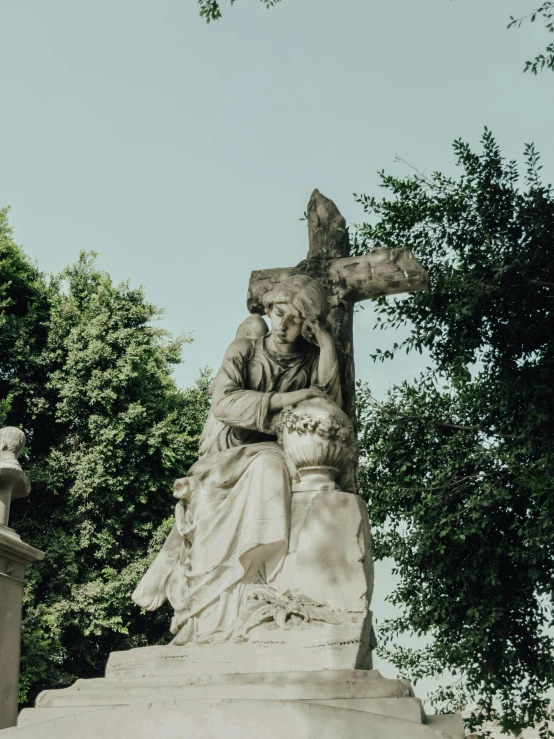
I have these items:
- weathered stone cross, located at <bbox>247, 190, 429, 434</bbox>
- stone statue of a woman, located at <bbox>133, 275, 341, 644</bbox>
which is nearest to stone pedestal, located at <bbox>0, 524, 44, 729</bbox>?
stone statue of a woman, located at <bbox>133, 275, 341, 644</bbox>

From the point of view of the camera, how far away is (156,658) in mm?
5172

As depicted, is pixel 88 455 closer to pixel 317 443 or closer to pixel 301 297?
pixel 301 297

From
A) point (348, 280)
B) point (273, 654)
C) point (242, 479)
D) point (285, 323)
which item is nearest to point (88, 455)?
point (348, 280)

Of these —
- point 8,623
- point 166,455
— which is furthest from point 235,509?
point 166,455

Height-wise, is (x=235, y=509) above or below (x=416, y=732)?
above

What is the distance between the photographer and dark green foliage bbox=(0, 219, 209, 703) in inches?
740

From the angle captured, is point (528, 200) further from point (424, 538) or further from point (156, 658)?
point (156, 658)

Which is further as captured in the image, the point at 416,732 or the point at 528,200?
the point at 528,200

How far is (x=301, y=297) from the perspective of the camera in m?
6.14

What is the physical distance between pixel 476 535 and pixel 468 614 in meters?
1.02

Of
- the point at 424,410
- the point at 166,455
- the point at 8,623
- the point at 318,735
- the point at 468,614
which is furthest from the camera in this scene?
the point at 166,455

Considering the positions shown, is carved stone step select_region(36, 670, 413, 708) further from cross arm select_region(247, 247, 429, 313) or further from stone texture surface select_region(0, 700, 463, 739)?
cross arm select_region(247, 247, 429, 313)

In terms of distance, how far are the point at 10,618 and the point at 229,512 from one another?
4.46m

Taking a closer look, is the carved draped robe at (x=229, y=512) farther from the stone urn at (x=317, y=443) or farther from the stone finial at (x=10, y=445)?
the stone finial at (x=10, y=445)
